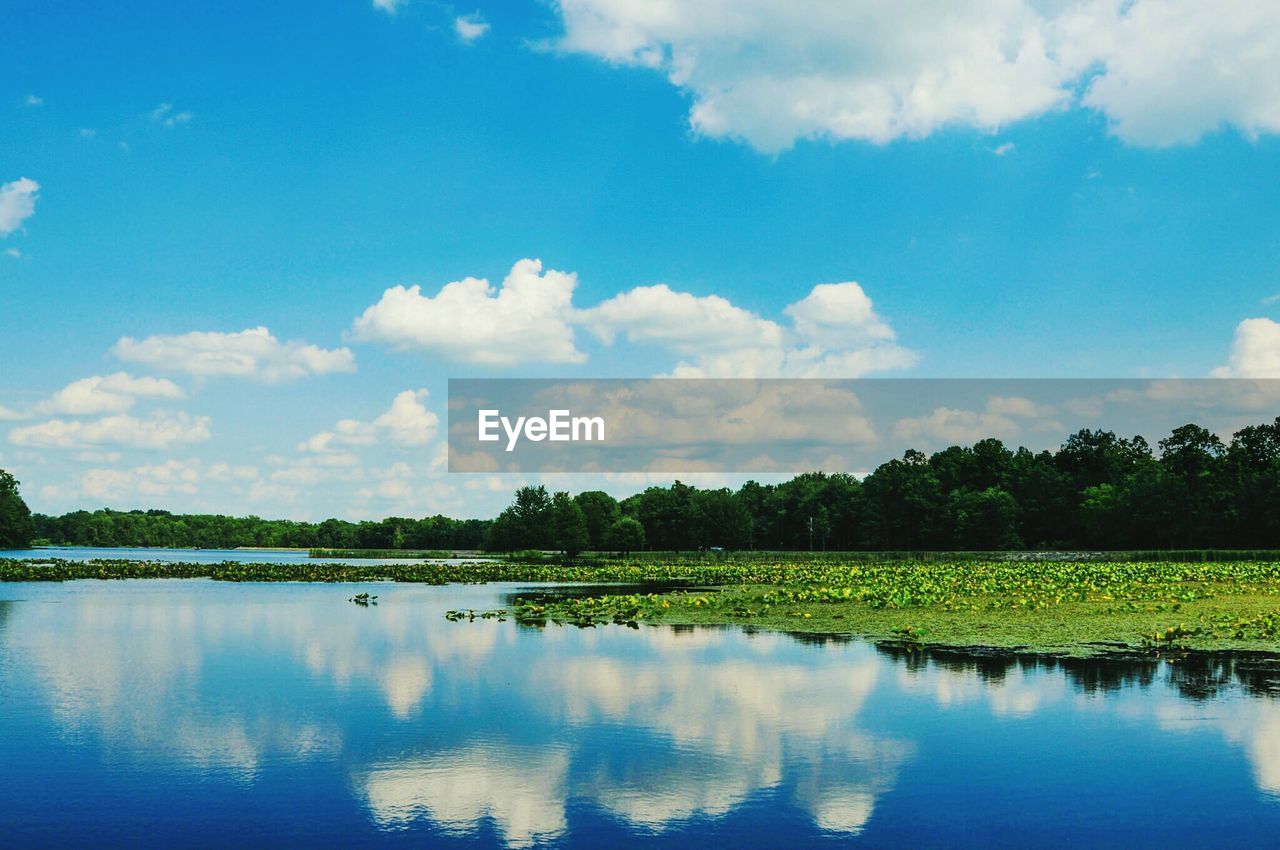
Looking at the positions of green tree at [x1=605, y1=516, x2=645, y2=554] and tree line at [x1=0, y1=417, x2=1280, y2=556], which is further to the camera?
green tree at [x1=605, y1=516, x2=645, y2=554]

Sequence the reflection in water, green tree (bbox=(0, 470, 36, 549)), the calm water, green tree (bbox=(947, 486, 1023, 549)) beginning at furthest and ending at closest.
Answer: green tree (bbox=(0, 470, 36, 549)), green tree (bbox=(947, 486, 1023, 549)), the reflection in water, the calm water

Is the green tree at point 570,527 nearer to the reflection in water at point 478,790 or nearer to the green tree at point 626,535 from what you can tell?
the green tree at point 626,535

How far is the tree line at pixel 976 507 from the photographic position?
98.8 m

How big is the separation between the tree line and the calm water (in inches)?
3087

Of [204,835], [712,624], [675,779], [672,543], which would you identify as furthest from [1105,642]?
[672,543]

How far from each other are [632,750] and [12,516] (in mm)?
Answer: 142962

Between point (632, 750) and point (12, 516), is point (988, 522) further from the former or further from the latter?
point (12, 516)

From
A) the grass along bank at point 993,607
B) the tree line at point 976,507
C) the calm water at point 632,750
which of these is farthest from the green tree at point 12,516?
the calm water at point 632,750

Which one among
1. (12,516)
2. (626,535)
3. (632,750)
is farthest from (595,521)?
(632,750)

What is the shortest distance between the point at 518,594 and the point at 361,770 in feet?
114

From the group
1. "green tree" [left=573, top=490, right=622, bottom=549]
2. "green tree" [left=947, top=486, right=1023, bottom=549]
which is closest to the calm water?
"green tree" [left=573, top=490, right=622, bottom=549]

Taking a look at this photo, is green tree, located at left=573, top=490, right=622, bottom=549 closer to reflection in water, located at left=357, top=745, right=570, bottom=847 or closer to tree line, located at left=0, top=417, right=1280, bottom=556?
tree line, located at left=0, top=417, right=1280, bottom=556

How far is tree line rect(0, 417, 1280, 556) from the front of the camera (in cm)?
9881

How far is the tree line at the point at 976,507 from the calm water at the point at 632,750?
78404 mm
